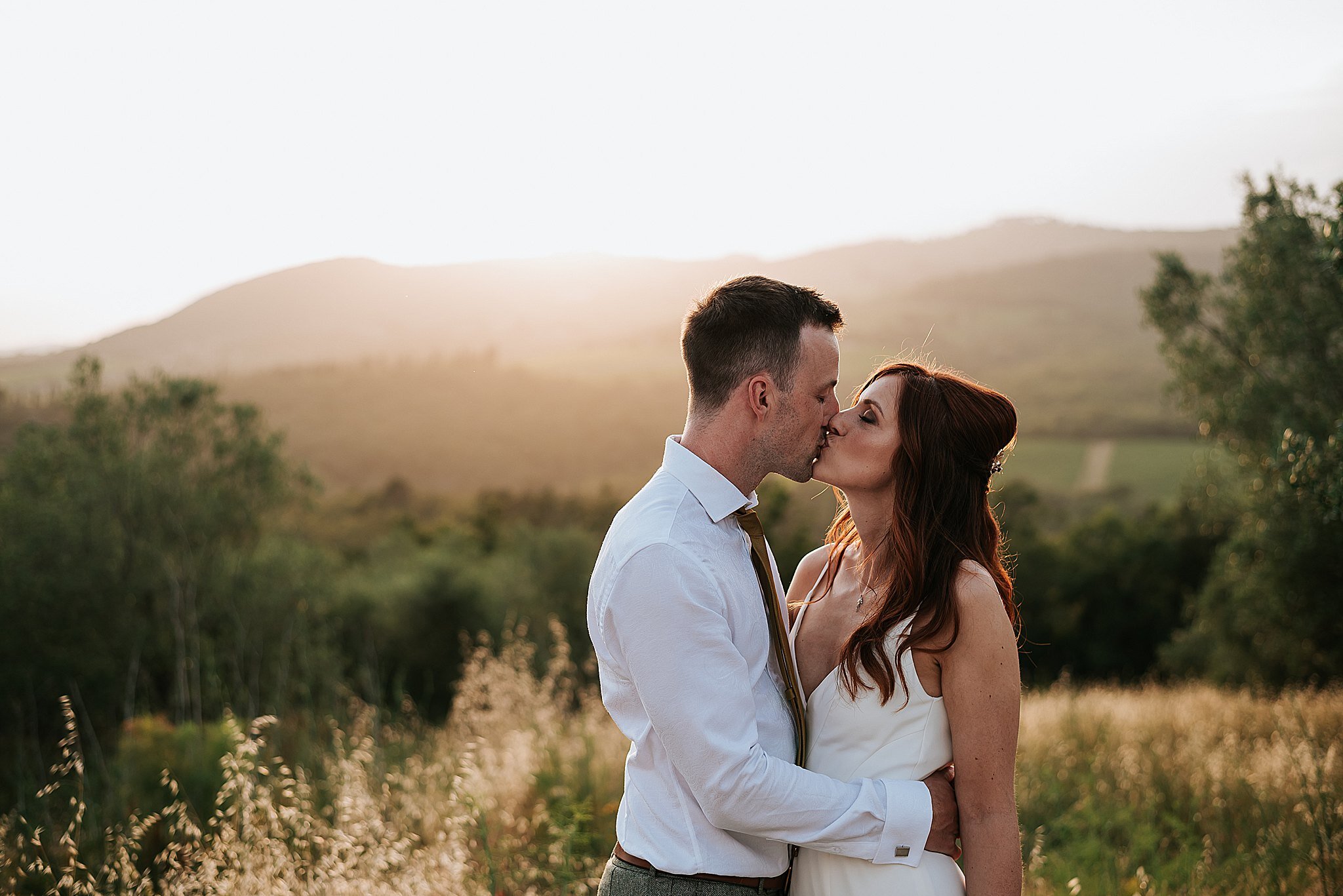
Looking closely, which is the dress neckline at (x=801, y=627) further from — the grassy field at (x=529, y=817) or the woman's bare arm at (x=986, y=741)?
the grassy field at (x=529, y=817)

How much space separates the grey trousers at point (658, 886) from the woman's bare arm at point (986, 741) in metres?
0.58

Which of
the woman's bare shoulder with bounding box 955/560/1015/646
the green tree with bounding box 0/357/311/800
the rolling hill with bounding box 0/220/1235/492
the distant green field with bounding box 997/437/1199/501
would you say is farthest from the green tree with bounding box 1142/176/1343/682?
the distant green field with bounding box 997/437/1199/501

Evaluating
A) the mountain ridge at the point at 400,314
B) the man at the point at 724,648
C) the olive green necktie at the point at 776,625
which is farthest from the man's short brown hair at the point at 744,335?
the olive green necktie at the point at 776,625

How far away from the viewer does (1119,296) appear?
104875 millimetres

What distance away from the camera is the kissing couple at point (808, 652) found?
211 cm

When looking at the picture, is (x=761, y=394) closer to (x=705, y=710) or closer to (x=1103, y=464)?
(x=705, y=710)

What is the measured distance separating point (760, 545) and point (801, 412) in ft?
1.24

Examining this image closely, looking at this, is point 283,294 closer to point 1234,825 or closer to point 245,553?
point 245,553

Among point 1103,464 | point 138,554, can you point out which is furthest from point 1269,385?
point 1103,464

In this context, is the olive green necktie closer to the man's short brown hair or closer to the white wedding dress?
the white wedding dress

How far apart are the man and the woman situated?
12cm

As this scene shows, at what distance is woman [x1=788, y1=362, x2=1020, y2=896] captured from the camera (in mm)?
2402

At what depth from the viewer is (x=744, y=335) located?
2.41m

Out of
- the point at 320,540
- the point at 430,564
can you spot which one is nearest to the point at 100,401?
the point at 430,564
